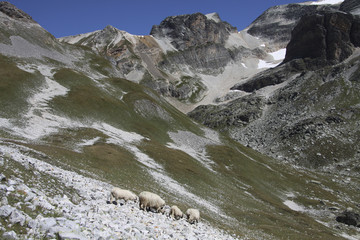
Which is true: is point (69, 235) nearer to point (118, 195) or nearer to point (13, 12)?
point (118, 195)

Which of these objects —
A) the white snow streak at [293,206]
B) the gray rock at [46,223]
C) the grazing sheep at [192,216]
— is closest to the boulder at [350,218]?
the white snow streak at [293,206]

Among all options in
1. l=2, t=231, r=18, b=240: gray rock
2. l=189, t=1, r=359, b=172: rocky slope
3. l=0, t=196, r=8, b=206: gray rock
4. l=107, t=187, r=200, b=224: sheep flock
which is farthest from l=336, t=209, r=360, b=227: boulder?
l=2, t=231, r=18, b=240: gray rock

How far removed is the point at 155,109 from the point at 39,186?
91.7 metres

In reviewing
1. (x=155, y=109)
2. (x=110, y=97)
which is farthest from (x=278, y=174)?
(x=110, y=97)

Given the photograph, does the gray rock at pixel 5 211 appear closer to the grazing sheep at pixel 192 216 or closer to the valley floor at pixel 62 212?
the valley floor at pixel 62 212

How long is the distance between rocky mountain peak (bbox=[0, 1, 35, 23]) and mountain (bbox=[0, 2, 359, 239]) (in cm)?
1624

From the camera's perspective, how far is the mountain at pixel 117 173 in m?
16.8

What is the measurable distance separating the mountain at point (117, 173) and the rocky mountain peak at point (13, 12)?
16236 mm

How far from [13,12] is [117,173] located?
15397 cm

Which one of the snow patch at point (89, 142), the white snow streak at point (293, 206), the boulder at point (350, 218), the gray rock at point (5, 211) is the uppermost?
the gray rock at point (5, 211)

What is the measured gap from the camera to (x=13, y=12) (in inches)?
6083

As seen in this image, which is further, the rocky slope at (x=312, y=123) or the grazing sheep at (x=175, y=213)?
the rocky slope at (x=312, y=123)

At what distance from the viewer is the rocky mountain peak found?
15362 cm

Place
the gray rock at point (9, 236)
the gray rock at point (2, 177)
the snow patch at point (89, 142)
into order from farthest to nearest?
the snow patch at point (89, 142) → the gray rock at point (2, 177) → the gray rock at point (9, 236)
